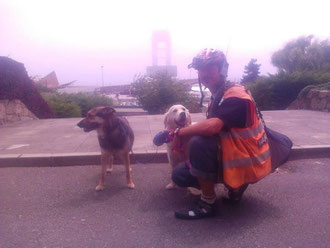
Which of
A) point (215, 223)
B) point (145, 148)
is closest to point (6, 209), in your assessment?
point (215, 223)

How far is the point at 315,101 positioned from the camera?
42.0 ft

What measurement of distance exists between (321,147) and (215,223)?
3402 mm

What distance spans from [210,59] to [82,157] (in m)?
3.19

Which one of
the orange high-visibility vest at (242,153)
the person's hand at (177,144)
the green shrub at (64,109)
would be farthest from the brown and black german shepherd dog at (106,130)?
the green shrub at (64,109)

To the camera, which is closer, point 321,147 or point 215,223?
point 215,223

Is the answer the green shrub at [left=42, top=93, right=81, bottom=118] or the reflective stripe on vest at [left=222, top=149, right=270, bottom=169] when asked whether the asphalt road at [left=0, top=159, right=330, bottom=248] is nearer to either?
the reflective stripe on vest at [left=222, top=149, right=270, bottom=169]

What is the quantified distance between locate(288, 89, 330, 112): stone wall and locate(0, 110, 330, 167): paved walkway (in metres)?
2.44

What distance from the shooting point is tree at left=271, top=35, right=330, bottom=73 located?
32.1 m

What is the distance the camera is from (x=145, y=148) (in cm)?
645

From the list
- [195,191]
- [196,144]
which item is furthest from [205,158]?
[195,191]

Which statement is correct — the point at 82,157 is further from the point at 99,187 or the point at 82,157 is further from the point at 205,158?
the point at 205,158

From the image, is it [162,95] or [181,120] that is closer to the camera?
[181,120]

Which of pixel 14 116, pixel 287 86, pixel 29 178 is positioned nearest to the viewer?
pixel 29 178

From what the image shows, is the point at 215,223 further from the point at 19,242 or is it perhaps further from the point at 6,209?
the point at 6,209
